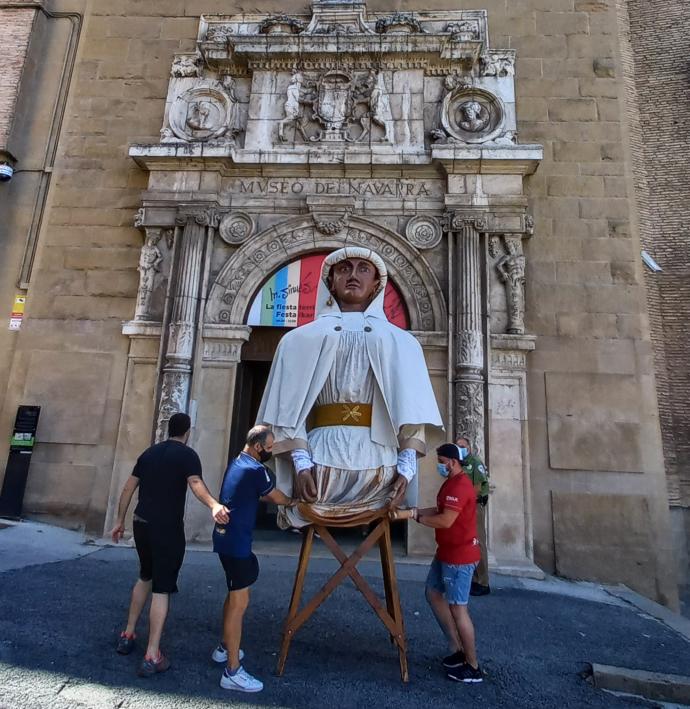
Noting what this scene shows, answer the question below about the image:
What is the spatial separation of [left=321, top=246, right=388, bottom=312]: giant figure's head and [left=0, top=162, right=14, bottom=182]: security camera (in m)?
9.53

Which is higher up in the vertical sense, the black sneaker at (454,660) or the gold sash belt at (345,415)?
the gold sash belt at (345,415)

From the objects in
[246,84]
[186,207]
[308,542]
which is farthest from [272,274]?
[308,542]

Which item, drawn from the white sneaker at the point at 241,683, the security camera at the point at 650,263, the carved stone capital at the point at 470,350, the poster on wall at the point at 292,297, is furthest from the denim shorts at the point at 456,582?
the security camera at the point at 650,263

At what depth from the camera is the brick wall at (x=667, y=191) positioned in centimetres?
989

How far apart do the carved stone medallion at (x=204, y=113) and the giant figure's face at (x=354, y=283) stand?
280 inches

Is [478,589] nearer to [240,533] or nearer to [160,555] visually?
[240,533]

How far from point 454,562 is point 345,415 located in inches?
53.5

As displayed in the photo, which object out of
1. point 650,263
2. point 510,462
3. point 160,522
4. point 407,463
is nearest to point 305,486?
point 407,463

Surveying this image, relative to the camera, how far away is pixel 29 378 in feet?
31.4

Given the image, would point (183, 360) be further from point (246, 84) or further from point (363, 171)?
point (246, 84)

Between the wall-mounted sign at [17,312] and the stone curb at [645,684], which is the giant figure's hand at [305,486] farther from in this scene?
the wall-mounted sign at [17,312]

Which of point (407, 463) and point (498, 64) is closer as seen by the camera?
point (407, 463)

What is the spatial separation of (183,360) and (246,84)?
19.0 feet

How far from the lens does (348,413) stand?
3.87m
